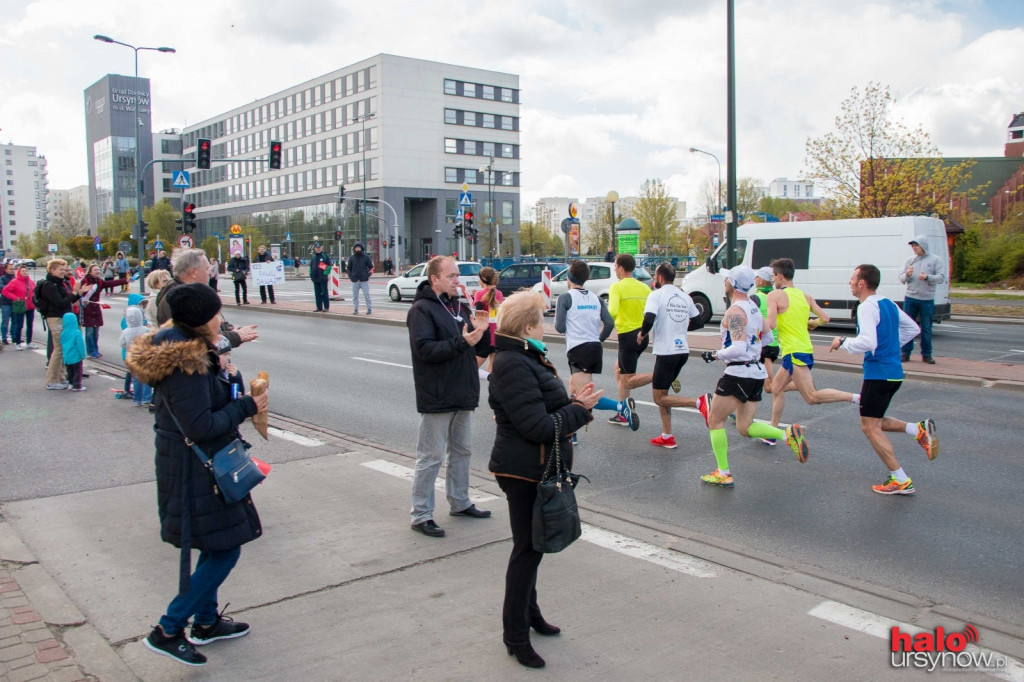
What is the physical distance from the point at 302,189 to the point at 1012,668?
9389 centimetres

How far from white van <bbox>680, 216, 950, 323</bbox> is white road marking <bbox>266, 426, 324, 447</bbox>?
12186mm

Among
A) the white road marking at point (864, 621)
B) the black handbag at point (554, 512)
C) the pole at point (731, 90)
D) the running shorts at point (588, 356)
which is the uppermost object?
the pole at point (731, 90)

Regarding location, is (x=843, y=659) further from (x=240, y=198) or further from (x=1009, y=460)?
(x=240, y=198)

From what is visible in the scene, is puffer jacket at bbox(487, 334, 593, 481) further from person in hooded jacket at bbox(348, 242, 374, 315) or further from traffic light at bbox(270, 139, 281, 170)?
traffic light at bbox(270, 139, 281, 170)

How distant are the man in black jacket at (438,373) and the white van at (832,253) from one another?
1346cm

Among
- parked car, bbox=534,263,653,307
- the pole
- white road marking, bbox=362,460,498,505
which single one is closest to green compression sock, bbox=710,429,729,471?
white road marking, bbox=362,460,498,505

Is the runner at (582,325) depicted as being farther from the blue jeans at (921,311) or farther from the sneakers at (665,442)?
the blue jeans at (921,311)

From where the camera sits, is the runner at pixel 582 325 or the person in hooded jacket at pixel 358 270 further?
the person in hooded jacket at pixel 358 270

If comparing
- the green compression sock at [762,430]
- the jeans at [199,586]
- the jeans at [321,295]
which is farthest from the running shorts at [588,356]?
the jeans at [321,295]

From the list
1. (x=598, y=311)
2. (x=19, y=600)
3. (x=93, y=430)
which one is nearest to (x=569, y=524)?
(x=19, y=600)

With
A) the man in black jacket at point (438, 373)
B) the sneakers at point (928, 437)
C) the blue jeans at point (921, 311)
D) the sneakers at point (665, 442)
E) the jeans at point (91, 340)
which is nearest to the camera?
the man in black jacket at point (438, 373)

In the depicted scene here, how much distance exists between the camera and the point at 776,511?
577cm

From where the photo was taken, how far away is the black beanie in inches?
134

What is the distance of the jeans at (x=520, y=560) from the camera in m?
3.49
